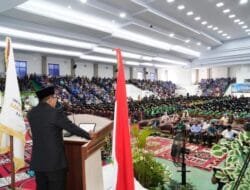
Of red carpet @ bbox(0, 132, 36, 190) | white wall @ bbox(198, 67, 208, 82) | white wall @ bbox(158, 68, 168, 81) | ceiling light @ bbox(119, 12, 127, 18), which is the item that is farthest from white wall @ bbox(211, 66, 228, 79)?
red carpet @ bbox(0, 132, 36, 190)

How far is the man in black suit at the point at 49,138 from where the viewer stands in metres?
2.40

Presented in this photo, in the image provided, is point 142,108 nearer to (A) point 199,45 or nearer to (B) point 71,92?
(B) point 71,92

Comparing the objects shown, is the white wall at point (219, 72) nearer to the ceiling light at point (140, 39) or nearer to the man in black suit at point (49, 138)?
the ceiling light at point (140, 39)

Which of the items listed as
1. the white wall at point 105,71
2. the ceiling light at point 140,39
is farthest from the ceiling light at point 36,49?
the white wall at point 105,71

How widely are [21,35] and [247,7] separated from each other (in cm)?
1292

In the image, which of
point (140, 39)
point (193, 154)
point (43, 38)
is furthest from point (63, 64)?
point (193, 154)

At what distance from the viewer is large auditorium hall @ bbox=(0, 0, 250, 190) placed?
241cm

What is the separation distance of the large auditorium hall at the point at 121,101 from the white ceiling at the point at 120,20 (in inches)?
2.5

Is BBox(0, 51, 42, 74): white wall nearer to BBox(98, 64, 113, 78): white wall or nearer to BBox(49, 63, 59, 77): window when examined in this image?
BBox(49, 63, 59, 77): window

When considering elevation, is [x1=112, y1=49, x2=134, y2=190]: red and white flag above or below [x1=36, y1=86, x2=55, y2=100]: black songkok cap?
below

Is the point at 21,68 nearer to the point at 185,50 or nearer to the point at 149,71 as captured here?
the point at 185,50

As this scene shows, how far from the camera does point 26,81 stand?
60.4ft

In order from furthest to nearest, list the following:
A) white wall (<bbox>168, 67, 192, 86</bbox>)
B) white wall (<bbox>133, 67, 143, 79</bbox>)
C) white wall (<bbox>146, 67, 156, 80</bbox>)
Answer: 1. white wall (<bbox>146, 67, 156, 80</bbox>)
2. white wall (<bbox>168, 67, 192, 86</bbox>)
3. white wall (<bbox>133, 67, 143, 79</bbox>)

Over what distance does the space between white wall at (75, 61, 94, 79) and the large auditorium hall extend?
11cm
